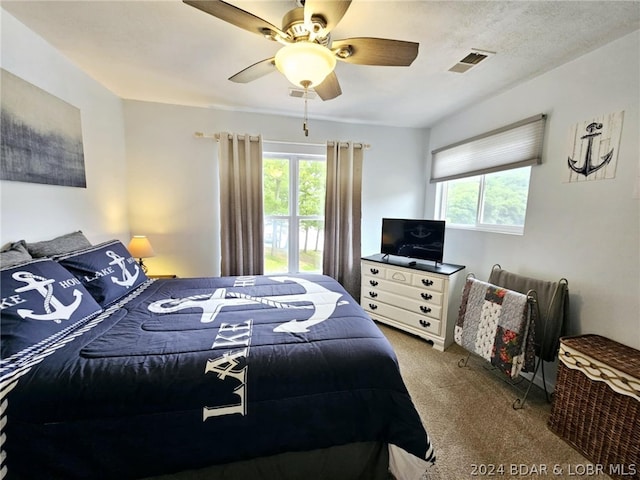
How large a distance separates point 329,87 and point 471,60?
110cm

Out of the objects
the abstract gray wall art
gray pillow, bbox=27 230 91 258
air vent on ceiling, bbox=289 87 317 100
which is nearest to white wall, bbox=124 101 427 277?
air vent on ceiling, bbox=289 87 317 100

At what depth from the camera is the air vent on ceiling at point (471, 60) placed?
1766 millimetres

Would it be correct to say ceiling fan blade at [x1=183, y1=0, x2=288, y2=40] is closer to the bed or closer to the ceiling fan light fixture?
the ceiling fan light fixture

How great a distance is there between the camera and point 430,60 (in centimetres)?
187

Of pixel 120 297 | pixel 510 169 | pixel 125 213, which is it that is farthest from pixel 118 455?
pixel 510 169

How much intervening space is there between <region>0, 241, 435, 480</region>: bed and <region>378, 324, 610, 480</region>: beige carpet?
0.52m

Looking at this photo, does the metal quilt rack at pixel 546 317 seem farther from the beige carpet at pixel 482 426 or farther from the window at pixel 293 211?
the window at pixel 293 211

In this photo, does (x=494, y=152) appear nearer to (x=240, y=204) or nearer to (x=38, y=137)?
(x=240, y=204)

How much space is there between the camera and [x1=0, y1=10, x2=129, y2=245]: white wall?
156cm

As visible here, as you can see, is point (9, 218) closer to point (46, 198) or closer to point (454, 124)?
point (46, 198)

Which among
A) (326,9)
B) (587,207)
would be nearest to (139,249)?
(326,9)

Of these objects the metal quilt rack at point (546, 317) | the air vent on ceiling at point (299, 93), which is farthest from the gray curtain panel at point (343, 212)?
the metal quilt rack at point (546, 317)

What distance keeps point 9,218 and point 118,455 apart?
1596 millimetres

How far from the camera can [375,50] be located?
1337 millimetres
